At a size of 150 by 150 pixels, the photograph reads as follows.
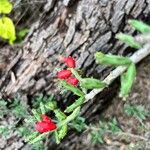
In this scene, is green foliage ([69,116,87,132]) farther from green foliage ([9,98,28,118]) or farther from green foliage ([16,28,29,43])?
green foliage ([16,28,29,43])

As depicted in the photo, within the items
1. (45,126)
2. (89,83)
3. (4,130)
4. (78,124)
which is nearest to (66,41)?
(78,124)

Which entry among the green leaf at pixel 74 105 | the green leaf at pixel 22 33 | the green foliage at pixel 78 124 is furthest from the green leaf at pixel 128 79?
the green leaf at pixel 22 33

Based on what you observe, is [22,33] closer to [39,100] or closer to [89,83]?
[39,100]

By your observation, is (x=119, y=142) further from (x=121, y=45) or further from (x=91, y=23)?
(x=91, y=23)

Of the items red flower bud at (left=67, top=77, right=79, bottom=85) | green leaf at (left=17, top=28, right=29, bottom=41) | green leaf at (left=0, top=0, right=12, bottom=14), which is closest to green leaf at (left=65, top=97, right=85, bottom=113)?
red flower bud at (left=67, top=77, right=79, bottom=85)

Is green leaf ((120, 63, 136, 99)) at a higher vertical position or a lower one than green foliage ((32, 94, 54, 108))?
higher

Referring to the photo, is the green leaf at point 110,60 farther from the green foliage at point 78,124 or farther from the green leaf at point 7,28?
the green leaf at point 7,28

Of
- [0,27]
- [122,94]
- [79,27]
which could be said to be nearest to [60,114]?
[122,94]
